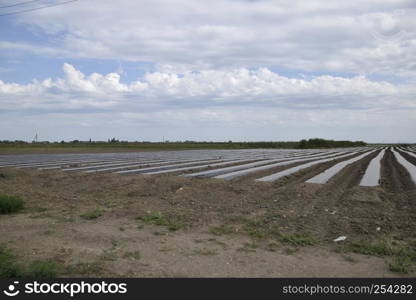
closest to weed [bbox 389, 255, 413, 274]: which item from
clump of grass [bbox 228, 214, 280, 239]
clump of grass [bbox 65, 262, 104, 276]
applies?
clump of grass [bbox 228, 214, 280, 239]

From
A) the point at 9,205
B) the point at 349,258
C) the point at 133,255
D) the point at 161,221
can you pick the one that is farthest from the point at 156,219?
the point at 349,258

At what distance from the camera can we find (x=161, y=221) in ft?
17.7

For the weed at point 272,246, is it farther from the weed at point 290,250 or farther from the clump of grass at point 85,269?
the clump of grass at point 85,269

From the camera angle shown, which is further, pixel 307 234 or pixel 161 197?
pixel 161 197

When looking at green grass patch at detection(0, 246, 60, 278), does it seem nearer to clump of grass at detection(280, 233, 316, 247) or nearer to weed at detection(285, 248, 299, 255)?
weed at detection(285, 248, 299, 255)

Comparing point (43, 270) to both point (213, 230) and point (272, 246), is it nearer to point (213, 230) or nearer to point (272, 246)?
point (213, 230)

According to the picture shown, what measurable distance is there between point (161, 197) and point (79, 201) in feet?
5.55

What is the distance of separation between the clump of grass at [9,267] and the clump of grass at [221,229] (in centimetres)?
247

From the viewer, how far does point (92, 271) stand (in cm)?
342

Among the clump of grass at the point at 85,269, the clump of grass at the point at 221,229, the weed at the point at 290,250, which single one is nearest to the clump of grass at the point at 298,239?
the weed at the point at 290,250

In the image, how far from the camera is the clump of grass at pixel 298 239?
14.4ft

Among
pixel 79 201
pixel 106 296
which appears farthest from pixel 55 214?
pixel 106 296

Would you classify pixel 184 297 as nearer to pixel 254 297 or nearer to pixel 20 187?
pixel 254 297

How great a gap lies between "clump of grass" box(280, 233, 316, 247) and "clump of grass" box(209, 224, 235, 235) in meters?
0.75
